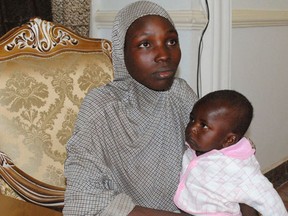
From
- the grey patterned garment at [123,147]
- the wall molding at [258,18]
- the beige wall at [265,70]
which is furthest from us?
the beige wall at [265,70]

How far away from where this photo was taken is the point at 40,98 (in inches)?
61.4

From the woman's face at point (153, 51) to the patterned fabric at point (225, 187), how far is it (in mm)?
255

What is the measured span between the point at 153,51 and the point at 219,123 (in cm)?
28

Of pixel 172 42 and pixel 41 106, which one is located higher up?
pixel 172 42

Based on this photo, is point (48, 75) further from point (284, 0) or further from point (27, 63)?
point (284, 0)

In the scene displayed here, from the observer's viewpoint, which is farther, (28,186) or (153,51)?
(28,186)

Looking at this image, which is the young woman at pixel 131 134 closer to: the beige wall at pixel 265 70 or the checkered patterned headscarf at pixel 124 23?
the checkered patterned headscarf at pixel 124 23

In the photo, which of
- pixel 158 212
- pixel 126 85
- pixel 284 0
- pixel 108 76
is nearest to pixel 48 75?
pixel 108 76

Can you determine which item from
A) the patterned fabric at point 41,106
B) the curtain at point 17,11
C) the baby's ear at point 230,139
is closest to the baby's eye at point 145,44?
the baby's ear at point 230,139

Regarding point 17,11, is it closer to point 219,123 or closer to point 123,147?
point 123,147

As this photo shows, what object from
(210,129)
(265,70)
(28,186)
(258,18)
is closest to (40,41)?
(28,186)

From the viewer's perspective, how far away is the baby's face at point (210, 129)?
1.26m

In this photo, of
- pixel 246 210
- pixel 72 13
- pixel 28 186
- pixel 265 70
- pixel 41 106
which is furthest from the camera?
pixel 265 70

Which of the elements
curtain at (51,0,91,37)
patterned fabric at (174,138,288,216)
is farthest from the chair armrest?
curtain at (51,0,91,37)
